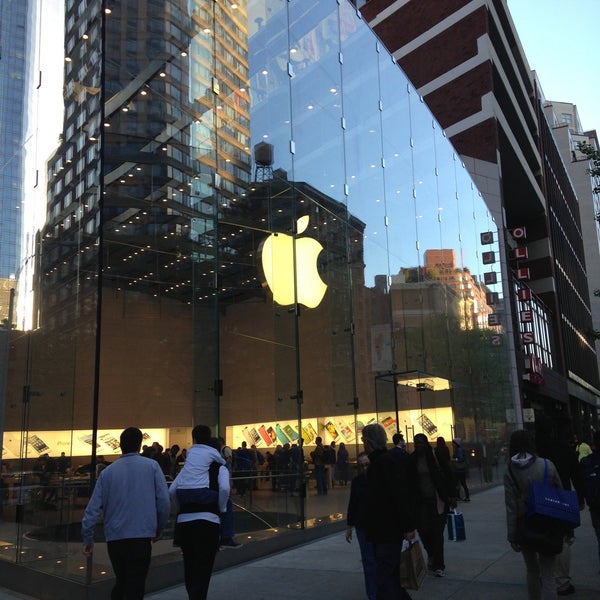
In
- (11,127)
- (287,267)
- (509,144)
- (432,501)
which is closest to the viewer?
(432,501)

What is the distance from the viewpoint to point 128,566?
4.59 m

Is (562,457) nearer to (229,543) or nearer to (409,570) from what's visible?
(409,570)

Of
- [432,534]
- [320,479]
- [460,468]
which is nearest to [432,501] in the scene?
[432,534]

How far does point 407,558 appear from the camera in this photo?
5.19 metres

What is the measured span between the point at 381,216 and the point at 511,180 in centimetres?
3280

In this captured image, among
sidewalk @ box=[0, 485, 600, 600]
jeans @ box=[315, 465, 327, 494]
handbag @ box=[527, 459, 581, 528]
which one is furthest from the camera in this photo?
jeans @ box=[315, 465, 327, 494]

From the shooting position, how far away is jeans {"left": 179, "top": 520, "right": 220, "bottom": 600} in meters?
4.95

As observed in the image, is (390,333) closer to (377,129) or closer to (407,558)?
(377,129)

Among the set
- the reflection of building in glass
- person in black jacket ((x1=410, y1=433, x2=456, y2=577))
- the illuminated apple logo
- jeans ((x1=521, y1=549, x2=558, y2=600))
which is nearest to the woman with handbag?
jeans ((x1=521, y1=549, x2=558, y2=600))

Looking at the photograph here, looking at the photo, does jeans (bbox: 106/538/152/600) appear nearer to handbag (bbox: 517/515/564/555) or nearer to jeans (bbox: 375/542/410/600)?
jeans (bbox: 375/542/410/600)

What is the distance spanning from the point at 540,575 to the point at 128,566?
3.26 m

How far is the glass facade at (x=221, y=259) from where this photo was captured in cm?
885

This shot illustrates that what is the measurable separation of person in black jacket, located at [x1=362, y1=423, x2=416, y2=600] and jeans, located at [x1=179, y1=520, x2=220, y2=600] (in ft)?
4.09

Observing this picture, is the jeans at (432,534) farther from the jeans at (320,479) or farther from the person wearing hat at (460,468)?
the person wearing hat at (460,468)
